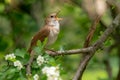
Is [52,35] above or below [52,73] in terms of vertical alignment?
above

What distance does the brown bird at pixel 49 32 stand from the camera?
5445 mm

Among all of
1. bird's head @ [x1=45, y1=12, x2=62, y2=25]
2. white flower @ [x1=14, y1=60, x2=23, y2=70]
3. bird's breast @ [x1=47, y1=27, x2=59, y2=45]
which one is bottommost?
white flower @ [x1=14, y1=60, x2=23, y2=70]

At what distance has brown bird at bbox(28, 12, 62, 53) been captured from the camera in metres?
5.45

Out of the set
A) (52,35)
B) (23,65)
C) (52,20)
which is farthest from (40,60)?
(52,20)

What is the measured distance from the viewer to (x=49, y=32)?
566 cm

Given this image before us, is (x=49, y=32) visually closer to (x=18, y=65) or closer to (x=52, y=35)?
(x=52, y=35)

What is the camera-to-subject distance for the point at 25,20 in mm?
8367

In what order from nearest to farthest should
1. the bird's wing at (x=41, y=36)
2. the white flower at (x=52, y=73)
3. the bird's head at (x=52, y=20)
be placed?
the white flower at (x=52, y=73) → the bird's wing at (x=41, y=36) → the bird's head at (x=52, y=20)

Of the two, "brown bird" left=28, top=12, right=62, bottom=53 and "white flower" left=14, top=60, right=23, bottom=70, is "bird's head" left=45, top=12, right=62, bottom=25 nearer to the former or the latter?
"brown bird" left=28, top=12, right=62, bottom=53

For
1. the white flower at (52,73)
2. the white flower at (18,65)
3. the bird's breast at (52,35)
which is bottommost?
the white flower at (52,73)

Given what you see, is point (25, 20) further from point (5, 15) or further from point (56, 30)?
point (56, 30)

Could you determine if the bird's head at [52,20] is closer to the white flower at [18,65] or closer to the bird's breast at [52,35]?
the bird's breast at [52,35]

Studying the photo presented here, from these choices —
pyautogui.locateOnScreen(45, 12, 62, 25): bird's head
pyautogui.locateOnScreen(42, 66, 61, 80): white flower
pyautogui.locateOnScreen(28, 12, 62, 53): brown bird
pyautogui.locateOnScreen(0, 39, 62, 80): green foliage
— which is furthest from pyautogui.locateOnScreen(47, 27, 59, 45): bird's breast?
pyautogui.locateOnScreen(42, 66, 61, 80): white flower

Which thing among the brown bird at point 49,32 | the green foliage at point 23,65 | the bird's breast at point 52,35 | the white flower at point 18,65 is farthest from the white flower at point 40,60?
the bird's breast at point 52,35
